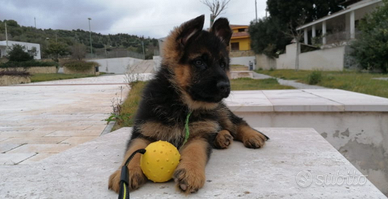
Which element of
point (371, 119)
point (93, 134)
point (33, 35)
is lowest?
point (93, 134)

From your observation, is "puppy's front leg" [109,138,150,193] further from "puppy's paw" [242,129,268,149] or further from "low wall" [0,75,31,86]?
"low wall" [0,75,31,86]

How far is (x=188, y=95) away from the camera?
289 cm

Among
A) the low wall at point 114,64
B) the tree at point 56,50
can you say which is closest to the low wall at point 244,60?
the low wall at point 114,64

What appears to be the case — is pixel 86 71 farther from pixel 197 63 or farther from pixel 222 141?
pixel 197 63

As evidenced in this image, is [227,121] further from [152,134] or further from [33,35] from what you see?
[33,35]

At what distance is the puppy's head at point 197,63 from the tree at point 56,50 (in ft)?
227

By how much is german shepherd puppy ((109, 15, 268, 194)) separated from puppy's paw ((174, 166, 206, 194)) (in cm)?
26

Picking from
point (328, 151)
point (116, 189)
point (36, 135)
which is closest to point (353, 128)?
point (328, 151)

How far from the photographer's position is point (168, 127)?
2787 millimetres

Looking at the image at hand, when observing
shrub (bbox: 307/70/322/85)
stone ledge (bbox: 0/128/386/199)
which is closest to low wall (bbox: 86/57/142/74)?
shrub (bbox: 307/70/322/85)

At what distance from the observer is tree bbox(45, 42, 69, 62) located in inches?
2564

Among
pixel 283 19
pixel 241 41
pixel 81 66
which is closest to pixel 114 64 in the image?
pixel 81 66

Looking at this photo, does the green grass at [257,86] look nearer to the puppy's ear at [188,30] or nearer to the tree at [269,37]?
the puppy's ear at [188,30]

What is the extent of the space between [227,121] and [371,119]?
9.58 ft
